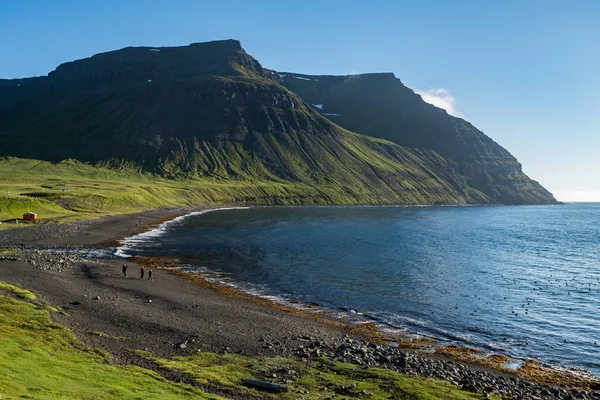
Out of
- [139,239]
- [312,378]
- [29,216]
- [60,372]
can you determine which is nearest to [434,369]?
[312,378]

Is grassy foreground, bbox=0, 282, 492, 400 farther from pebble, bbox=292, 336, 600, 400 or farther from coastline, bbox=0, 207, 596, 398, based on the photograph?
coastline, bbox=0, 207, 596, 398

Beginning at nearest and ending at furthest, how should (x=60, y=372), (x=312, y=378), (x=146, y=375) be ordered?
1. (x=60, y=372)
2. (x=146, y=375)
3. (x=312, y=378)

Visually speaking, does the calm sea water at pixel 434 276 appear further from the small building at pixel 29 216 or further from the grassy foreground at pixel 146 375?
the small building at pixel 29 216

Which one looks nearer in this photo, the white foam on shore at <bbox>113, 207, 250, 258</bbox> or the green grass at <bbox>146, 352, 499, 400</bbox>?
the green grass at <bbox>146, 352, 499, 400</bbox>

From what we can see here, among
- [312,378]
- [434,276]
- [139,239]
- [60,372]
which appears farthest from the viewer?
[139,239]

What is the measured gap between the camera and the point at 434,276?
270 ft

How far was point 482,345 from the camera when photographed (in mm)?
45656

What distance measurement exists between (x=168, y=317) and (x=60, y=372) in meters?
21.1

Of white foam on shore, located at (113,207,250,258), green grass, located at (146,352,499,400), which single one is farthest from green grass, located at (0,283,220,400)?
white foam on shore, located at (113,207,250,258)

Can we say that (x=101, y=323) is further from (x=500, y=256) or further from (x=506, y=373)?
(x=500, y=256)

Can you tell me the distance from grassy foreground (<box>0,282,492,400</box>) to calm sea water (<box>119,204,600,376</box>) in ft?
61.6

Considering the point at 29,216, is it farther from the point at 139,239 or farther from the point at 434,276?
the point at 434,276

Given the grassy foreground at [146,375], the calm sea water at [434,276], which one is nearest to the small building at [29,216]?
the calm sea water at [434,276]

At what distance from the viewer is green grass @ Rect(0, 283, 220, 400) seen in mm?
22969
